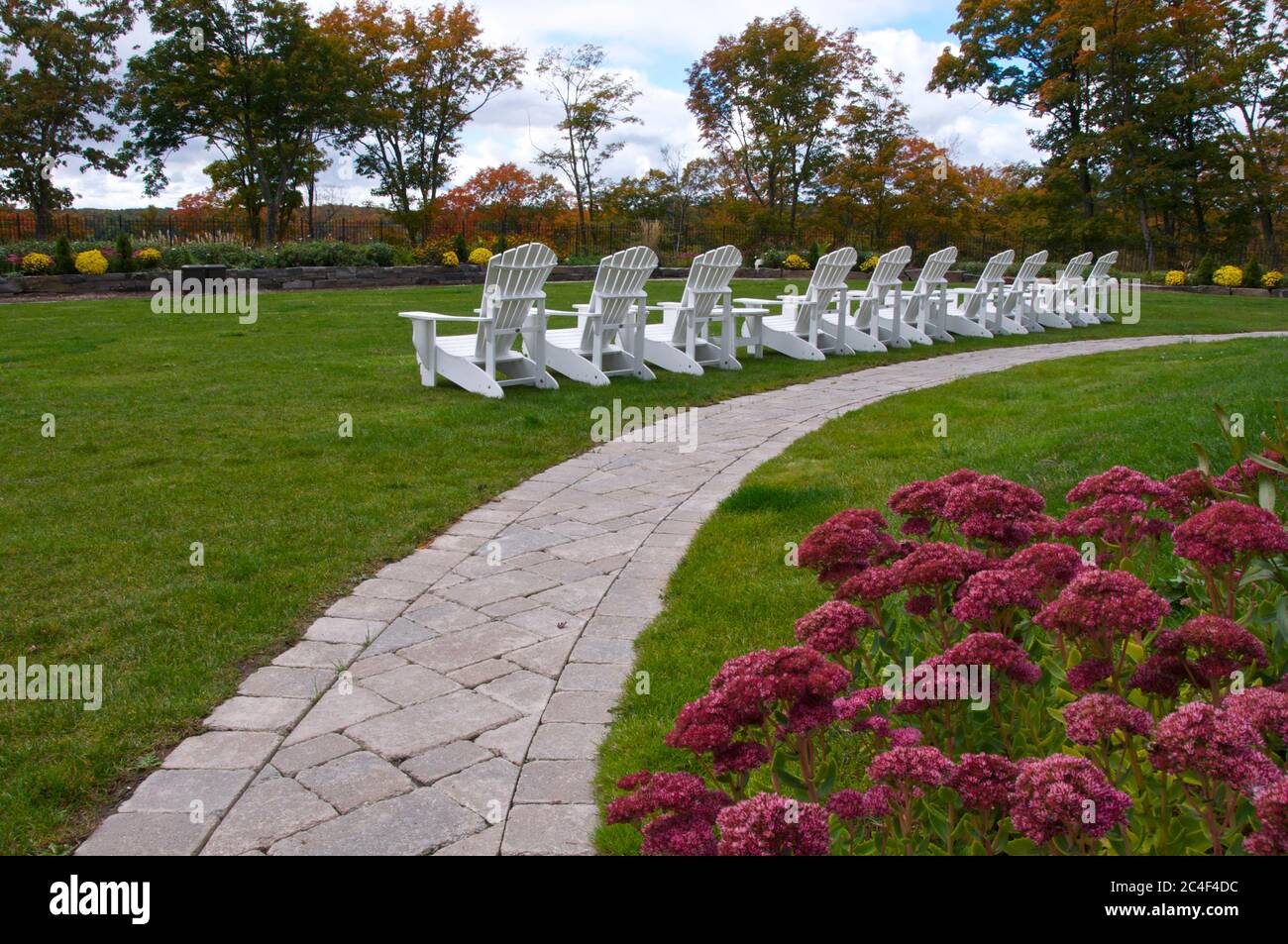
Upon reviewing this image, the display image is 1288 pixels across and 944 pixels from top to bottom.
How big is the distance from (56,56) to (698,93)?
58.9 feet

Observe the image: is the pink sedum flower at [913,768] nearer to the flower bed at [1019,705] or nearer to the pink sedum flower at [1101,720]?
the flower bed at [1019,705]

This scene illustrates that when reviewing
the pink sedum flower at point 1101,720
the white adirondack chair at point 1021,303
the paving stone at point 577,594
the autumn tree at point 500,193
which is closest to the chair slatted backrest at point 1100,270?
the white adirondack chair at point 1021,303

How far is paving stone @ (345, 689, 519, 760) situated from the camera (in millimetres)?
2896

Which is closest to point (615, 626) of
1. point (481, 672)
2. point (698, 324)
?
point (481, 672)

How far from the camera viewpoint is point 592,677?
10.9 feet

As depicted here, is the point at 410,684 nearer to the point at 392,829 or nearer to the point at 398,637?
the point at 398,637

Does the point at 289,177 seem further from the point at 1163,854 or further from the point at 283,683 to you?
the point at 1163,854

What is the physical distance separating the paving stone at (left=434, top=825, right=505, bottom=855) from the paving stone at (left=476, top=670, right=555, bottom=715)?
26.3 inches

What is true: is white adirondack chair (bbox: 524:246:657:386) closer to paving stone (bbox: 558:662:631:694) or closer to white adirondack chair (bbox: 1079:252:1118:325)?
paving stone (bbox: 558:662:631:694)

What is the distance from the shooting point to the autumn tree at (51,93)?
2686 centimetres

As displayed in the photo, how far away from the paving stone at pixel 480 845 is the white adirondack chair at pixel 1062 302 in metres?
14.6

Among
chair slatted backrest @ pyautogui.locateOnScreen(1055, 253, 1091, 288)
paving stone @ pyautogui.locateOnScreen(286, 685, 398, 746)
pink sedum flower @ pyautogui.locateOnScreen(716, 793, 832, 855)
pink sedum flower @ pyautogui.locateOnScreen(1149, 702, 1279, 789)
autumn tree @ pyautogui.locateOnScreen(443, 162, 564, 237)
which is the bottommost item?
paving stone @ pyautogui.locateOnScreen(286, 685, 398, 746)

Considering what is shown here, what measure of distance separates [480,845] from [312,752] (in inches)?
27.7

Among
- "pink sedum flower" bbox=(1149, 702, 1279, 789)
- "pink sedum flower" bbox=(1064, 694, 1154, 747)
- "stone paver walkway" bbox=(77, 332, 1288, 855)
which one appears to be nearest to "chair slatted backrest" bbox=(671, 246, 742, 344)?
"stone paver walkway" bbox=(77, 332, 1288, 855)
